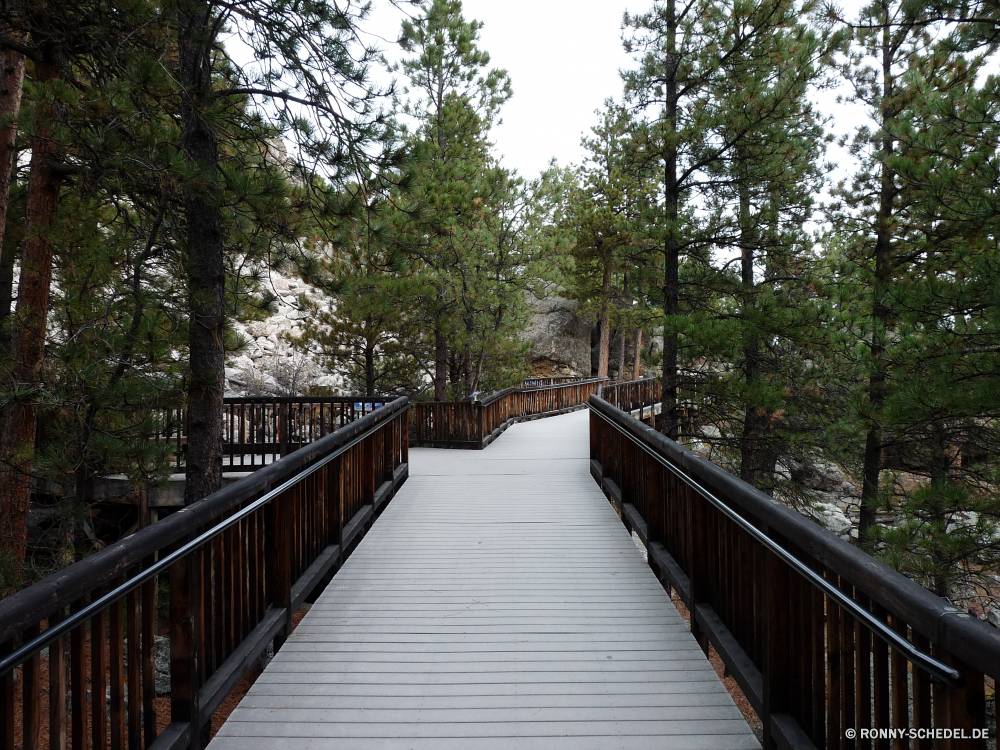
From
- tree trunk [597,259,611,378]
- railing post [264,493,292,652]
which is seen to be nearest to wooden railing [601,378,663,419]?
tree trunk [597,259,611,378]

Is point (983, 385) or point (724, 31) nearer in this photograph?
point (983, 385)

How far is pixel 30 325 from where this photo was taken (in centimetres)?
583

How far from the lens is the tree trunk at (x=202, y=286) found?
516 centimetres

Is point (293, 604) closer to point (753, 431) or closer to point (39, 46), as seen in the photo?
point (39, 46)

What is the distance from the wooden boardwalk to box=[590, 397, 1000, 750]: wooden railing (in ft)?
1.05

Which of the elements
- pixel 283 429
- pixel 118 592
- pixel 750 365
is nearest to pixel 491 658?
pixel 118 592

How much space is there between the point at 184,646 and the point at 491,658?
1.63 m

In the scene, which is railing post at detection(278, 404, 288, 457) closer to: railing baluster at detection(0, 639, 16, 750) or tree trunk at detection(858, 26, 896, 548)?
tree trunk at detection(858, 26, 896, 548)

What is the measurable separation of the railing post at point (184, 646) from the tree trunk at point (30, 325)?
4469 mm

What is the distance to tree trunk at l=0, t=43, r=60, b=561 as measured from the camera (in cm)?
598

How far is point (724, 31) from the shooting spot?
9875 millimetres

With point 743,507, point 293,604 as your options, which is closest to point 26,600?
point 293,604

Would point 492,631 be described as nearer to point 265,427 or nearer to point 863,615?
point 863,615

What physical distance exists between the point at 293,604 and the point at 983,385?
6.41 meters
